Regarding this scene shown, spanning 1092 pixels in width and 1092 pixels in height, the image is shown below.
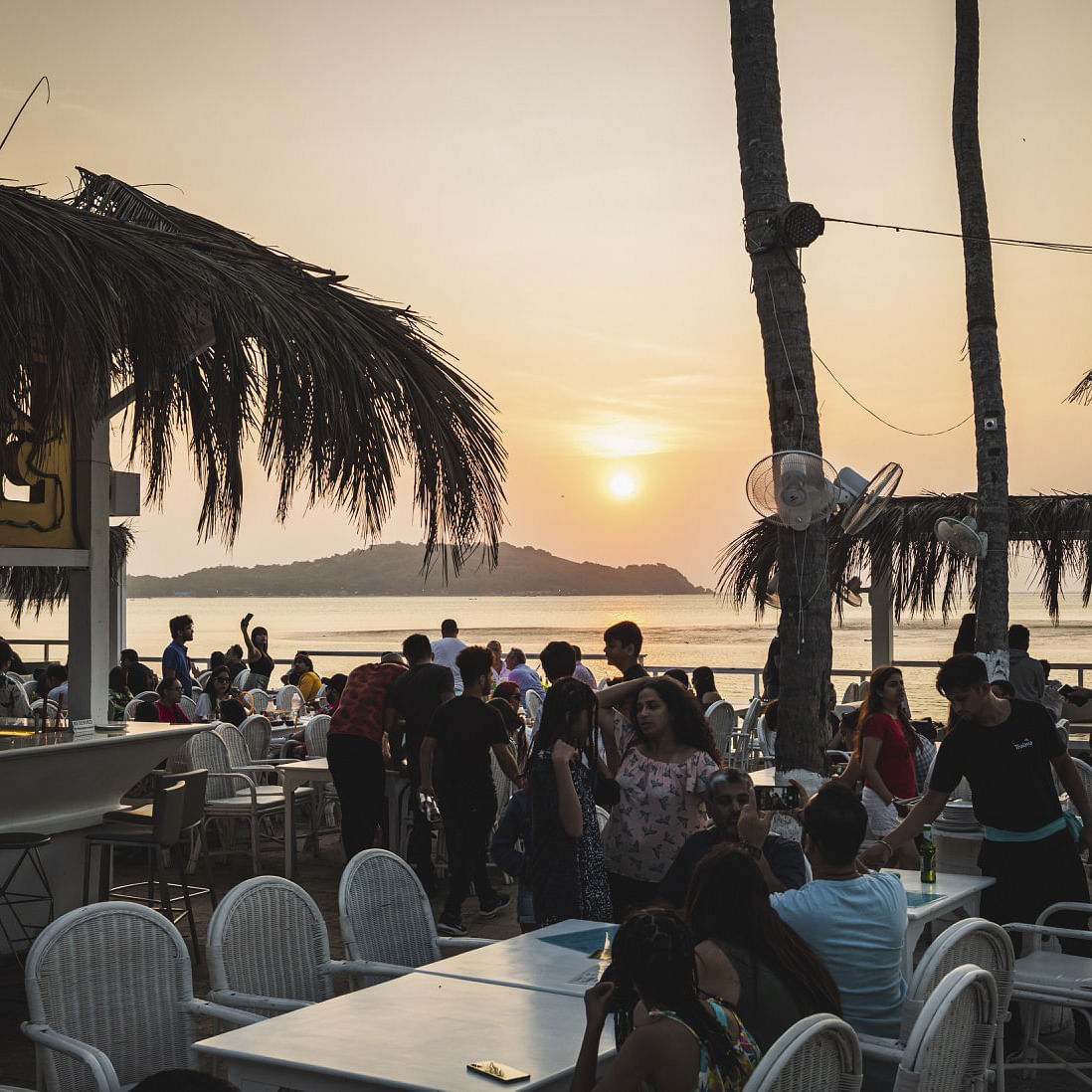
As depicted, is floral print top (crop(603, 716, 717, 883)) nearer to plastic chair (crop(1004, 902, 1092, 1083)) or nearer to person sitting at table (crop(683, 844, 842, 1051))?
plastic chair (crop(1004, 902, 1092, 1083))

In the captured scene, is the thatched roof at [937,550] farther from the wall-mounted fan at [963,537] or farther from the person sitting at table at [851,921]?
the person sitting at table at [851,921]

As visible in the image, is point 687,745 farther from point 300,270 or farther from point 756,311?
point 300,270

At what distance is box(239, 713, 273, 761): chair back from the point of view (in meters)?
10.4

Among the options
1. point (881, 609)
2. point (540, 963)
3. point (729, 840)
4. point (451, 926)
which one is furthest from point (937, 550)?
point (540, 963)

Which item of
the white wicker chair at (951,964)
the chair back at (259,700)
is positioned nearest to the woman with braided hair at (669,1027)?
the white wicker chair at (951,964)

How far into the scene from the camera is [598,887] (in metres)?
4.78

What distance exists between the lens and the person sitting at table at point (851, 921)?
11.4 ft

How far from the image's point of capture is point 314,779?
27.9ft

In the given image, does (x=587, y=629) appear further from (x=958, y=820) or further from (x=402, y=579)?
(x=958, y=820)

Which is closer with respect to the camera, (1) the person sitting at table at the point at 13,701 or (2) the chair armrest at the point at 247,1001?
(2) the chair armrest at the point at 247,1001

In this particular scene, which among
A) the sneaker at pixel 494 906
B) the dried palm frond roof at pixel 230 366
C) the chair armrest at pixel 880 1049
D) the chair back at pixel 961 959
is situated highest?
the dried palm frond roof at pixel 230 366

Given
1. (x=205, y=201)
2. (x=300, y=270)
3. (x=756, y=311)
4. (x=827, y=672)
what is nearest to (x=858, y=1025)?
(x=827, y=672)

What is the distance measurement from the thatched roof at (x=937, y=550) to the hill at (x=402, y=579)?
304 feet

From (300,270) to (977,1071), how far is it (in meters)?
4.78
